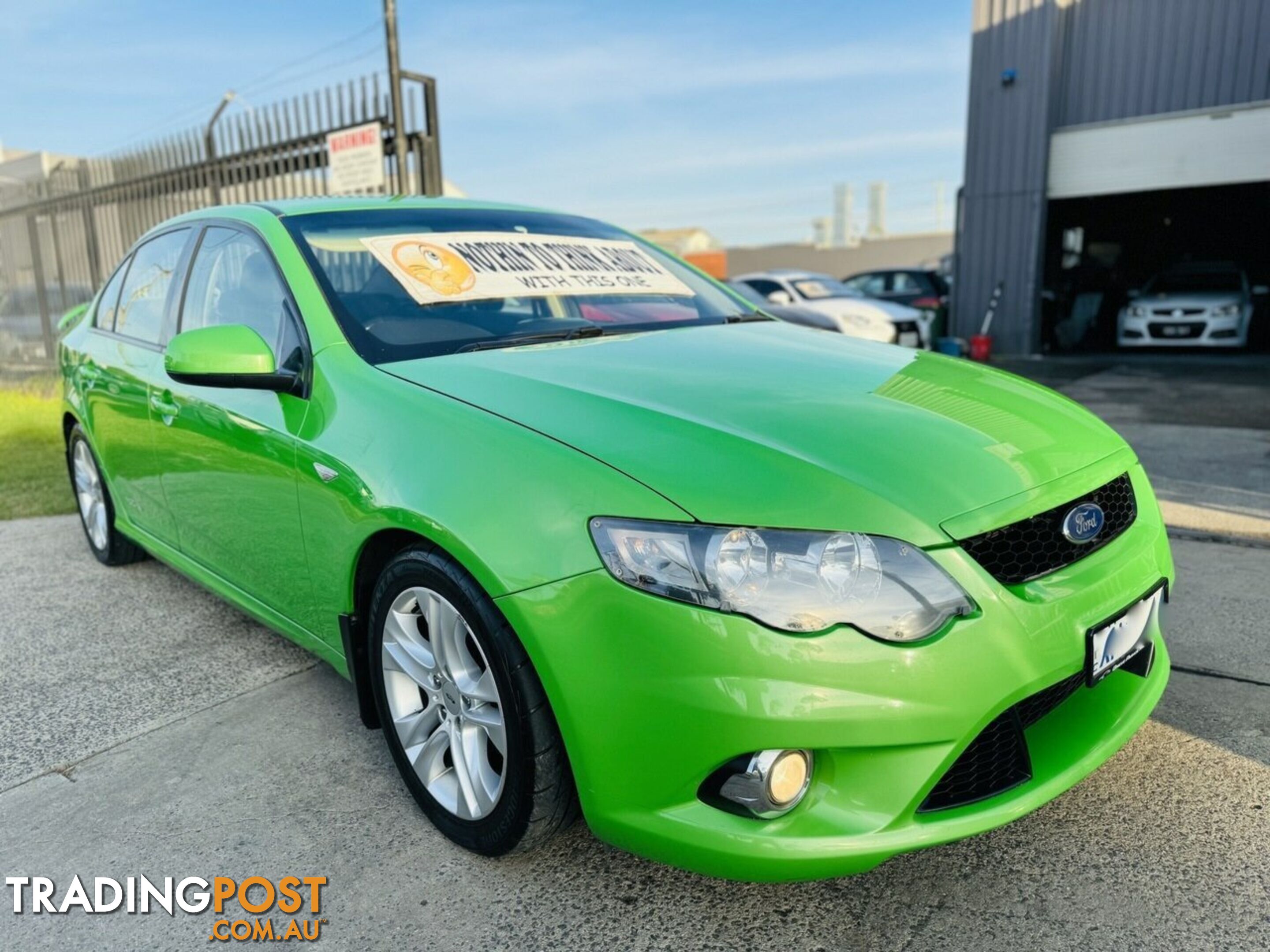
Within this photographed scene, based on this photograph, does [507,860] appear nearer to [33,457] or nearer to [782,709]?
[782,709]

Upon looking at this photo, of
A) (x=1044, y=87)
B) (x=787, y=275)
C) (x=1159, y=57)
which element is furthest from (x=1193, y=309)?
(x=787, y=275)

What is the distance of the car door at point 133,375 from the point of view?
3.31 metres

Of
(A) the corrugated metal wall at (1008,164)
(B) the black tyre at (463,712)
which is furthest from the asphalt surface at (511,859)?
(A) the corrugated metal wall at (1008,164)

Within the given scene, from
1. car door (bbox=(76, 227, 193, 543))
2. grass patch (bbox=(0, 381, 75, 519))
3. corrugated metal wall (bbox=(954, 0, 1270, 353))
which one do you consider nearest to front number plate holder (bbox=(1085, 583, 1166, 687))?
car door (bbox=(76, 227, 193, 543))

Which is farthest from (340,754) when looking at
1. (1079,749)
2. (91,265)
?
(91,265)

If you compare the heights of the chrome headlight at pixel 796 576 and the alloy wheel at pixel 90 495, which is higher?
the chrome headlight at pixel 796 576

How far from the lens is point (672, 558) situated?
1649mm

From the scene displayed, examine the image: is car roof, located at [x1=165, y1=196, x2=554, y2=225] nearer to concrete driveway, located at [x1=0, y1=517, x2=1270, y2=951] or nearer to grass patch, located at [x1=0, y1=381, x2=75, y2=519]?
concrete driveway, located at [x1=0, y1=517, x2=1270, y2=951]

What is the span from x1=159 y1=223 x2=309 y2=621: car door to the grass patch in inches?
114

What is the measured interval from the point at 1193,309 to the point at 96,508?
43.8 ft

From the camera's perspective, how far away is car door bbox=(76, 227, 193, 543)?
3.31 m

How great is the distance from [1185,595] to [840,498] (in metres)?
2.47

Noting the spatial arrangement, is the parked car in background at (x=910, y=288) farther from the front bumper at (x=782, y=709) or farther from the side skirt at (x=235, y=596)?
the front bumper at (x=782, y=709)

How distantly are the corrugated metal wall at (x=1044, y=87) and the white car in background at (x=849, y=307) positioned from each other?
140cm
